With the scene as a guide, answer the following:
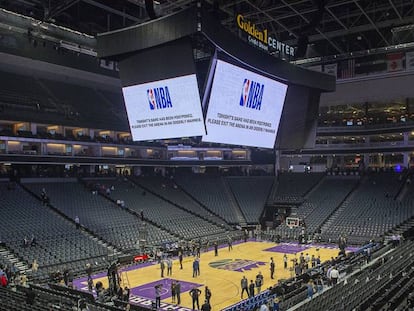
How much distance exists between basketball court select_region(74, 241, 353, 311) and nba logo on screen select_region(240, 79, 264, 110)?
33.1 ft

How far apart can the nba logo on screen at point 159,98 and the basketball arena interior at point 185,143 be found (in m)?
0.07

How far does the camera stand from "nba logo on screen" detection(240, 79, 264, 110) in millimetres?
20688

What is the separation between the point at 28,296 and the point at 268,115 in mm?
13899

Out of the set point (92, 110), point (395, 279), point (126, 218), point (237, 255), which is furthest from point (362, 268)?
point (92, 110)

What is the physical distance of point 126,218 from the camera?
39812 millimetres

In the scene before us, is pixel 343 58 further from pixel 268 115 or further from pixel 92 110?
pixel 92 110

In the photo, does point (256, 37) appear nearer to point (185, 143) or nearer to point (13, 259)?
point (185, 143)

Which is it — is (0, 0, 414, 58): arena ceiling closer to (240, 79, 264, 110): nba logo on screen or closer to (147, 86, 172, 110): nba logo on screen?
(240, 79, 264, 110): nba logo on screen

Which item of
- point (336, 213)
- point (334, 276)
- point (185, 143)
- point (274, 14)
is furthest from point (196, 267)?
point (336, 213)

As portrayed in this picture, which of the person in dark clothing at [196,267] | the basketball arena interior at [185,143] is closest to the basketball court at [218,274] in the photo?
the basketball arena interior at [185,143]

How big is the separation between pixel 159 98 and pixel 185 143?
15532mm

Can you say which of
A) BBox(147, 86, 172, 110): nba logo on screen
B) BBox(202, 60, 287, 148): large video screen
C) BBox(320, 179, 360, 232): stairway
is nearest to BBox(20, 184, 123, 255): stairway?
BBox(202, 60, 287, 148): large video screen

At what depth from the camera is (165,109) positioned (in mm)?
19172

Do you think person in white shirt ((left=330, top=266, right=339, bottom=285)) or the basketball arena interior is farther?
person in white shirt ((left=330, top=266, right=339, bottom=285))
